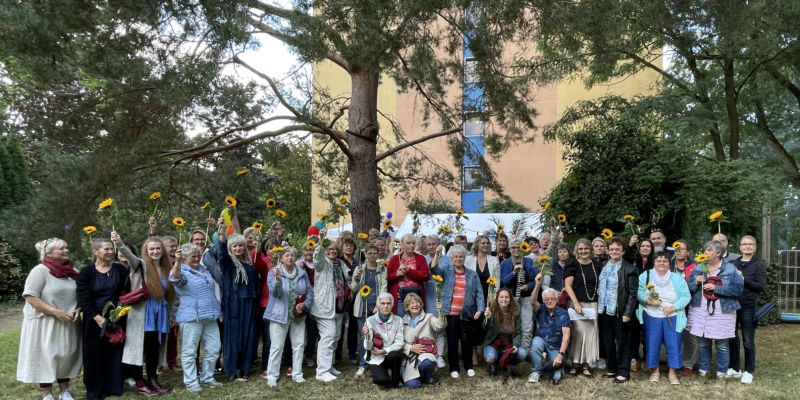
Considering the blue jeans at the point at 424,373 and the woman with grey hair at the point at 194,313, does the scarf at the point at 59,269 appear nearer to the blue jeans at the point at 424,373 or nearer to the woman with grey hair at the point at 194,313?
the woman with grey hair at the point at 194,313

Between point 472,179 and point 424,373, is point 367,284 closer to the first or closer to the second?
point 424,373

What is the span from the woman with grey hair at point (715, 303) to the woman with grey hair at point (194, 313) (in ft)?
16.7

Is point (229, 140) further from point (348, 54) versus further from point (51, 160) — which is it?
point (348, 54)

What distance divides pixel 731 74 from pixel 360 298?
39.0 ft

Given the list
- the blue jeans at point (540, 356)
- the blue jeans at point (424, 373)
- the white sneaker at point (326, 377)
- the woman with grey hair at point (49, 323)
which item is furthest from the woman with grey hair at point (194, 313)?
the blue jeans at point (540, 356)

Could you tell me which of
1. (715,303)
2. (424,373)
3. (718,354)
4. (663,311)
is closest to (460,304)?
(424,373)

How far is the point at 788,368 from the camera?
6633 millimetres

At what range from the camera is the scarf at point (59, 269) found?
5113mm

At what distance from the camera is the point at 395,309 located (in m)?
6.22

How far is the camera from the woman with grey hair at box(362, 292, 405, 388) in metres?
5.79

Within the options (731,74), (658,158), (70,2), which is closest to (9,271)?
(70,2)

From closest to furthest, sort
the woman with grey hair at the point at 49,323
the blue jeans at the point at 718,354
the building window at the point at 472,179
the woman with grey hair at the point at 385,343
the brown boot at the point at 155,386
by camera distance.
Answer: the woman with grey hair at the point at 49,323 < the brown boot at the point at 155,386 < the woman with grey hair at the point at 385,343 < the blue jeans at the point at 718,354 < the building window at the point at 472,179

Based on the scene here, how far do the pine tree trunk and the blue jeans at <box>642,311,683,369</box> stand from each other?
5010mm

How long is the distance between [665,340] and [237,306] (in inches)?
182
